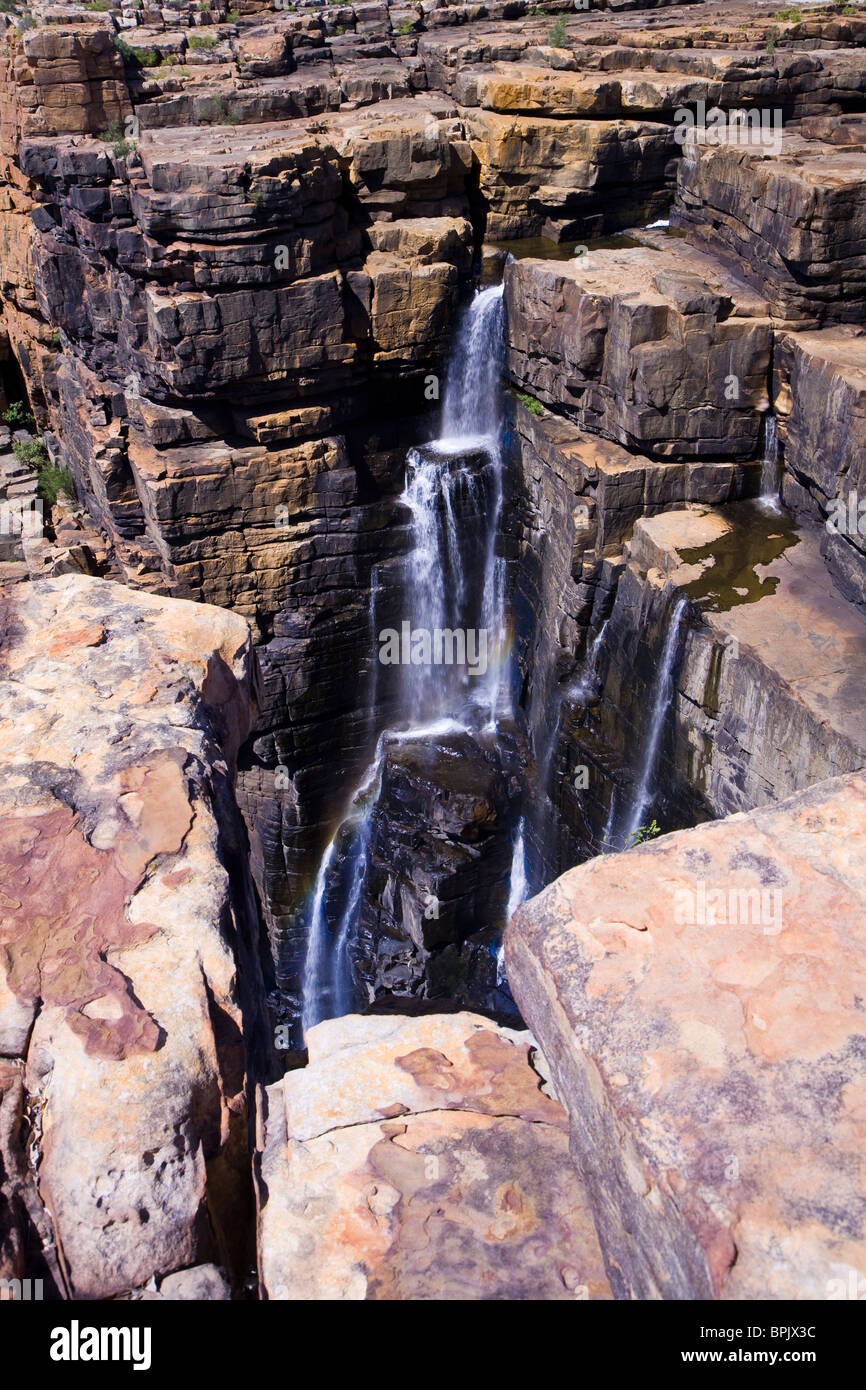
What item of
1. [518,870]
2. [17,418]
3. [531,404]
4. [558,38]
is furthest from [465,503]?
[17,418]

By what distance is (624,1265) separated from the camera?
420 centimetres

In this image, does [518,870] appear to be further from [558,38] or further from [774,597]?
[558,38]

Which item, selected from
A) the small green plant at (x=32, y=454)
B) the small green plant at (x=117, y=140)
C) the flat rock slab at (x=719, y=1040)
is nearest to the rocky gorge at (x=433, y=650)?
the flat rock slab at (x=719, y=1040)

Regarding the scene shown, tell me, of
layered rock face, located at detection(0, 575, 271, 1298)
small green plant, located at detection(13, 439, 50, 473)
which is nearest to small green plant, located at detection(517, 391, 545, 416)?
small green plant, located at detection(13, 439, 50, 473)

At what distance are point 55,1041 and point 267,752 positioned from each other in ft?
45.3

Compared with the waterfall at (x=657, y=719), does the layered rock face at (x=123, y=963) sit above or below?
above

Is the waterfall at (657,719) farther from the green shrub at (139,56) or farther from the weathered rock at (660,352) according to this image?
the green shrub at (139,56)

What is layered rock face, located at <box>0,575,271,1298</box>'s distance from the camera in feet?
13.1

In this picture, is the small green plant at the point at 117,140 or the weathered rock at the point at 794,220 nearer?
the weathered rock at the point at 794,220

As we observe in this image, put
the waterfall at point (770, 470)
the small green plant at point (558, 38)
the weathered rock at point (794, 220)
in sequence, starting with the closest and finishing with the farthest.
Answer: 1. the weathered rock at point (794, 220)
2. the waterfall at point (770, 470)
3. the small green plant at point (558, 38)

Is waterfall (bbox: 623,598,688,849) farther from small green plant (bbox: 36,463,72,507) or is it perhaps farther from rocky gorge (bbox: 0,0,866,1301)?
small green plant (bbox: 36,463,72,507)

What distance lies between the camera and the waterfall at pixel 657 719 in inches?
515

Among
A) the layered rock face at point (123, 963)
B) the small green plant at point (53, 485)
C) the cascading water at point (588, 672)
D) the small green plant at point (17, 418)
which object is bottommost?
the cascading water at point (588, 672)

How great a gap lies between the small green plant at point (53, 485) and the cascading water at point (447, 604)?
655 centimetres
